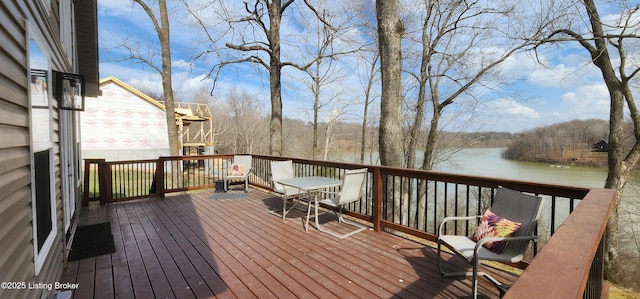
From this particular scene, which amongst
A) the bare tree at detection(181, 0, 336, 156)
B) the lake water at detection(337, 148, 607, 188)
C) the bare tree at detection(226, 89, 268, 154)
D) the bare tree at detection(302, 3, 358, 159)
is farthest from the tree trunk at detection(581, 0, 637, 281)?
the bare tree at detection(226, 89, 268, 154)

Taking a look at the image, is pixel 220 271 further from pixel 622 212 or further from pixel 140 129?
pixel 140 129

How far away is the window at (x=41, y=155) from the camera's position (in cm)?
178

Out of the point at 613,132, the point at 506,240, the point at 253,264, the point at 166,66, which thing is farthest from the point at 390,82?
the point at 166,66

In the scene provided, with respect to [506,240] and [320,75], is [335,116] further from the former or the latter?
[506,240]

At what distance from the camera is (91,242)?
136 inches

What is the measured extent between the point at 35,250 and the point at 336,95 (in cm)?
1620

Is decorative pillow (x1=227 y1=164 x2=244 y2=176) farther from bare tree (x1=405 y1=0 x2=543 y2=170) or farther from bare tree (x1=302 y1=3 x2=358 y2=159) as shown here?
bare tree (x1=405 y1=0 x2=543 y2=170)

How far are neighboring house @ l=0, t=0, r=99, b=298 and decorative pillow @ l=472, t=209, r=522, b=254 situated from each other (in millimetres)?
3000

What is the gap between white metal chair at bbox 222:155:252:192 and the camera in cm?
650

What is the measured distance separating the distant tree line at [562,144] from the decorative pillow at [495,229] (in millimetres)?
9727

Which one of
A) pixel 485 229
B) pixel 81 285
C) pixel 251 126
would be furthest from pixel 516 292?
pixel 251 126

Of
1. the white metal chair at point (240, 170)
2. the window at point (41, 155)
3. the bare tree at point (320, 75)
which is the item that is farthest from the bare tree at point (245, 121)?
the window at point (41, 155)

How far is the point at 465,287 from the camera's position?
238 cm

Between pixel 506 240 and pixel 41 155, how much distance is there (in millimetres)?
3595
